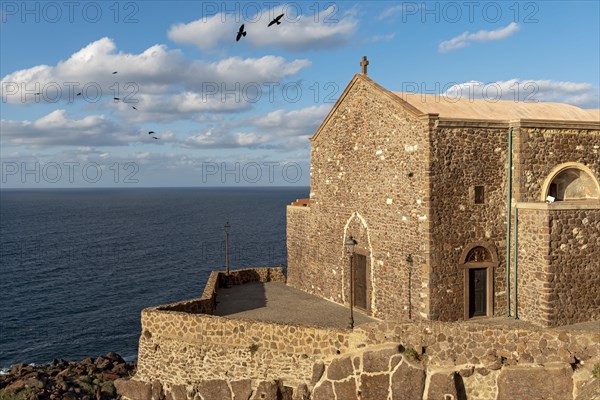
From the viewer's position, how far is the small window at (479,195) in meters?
18.1

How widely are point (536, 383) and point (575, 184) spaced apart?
28.6 ft

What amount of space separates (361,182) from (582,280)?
885cm

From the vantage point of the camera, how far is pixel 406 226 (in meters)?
18.4

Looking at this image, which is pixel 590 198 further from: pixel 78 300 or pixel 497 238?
pixel 78 300

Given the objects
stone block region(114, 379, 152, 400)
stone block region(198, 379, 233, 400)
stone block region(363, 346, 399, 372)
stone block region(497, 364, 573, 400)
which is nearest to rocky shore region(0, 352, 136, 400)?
stone block region(114, 379, 152, 400)

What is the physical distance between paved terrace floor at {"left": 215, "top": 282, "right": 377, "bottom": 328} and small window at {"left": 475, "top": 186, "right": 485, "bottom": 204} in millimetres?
6312

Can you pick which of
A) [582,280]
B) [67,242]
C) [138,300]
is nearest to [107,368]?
[138,300]

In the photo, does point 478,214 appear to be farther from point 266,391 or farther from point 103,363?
point 103,363

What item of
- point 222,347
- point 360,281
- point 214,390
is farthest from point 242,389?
point 360,281

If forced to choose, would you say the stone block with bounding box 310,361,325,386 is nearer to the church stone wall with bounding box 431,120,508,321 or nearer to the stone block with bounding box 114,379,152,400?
the church stone wall with bounding box 431,120,508,321

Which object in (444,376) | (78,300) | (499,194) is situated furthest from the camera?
(78,300)

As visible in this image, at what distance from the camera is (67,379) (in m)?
25.4

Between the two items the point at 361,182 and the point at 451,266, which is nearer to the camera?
the point at 451,266

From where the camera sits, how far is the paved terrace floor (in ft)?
66.2
